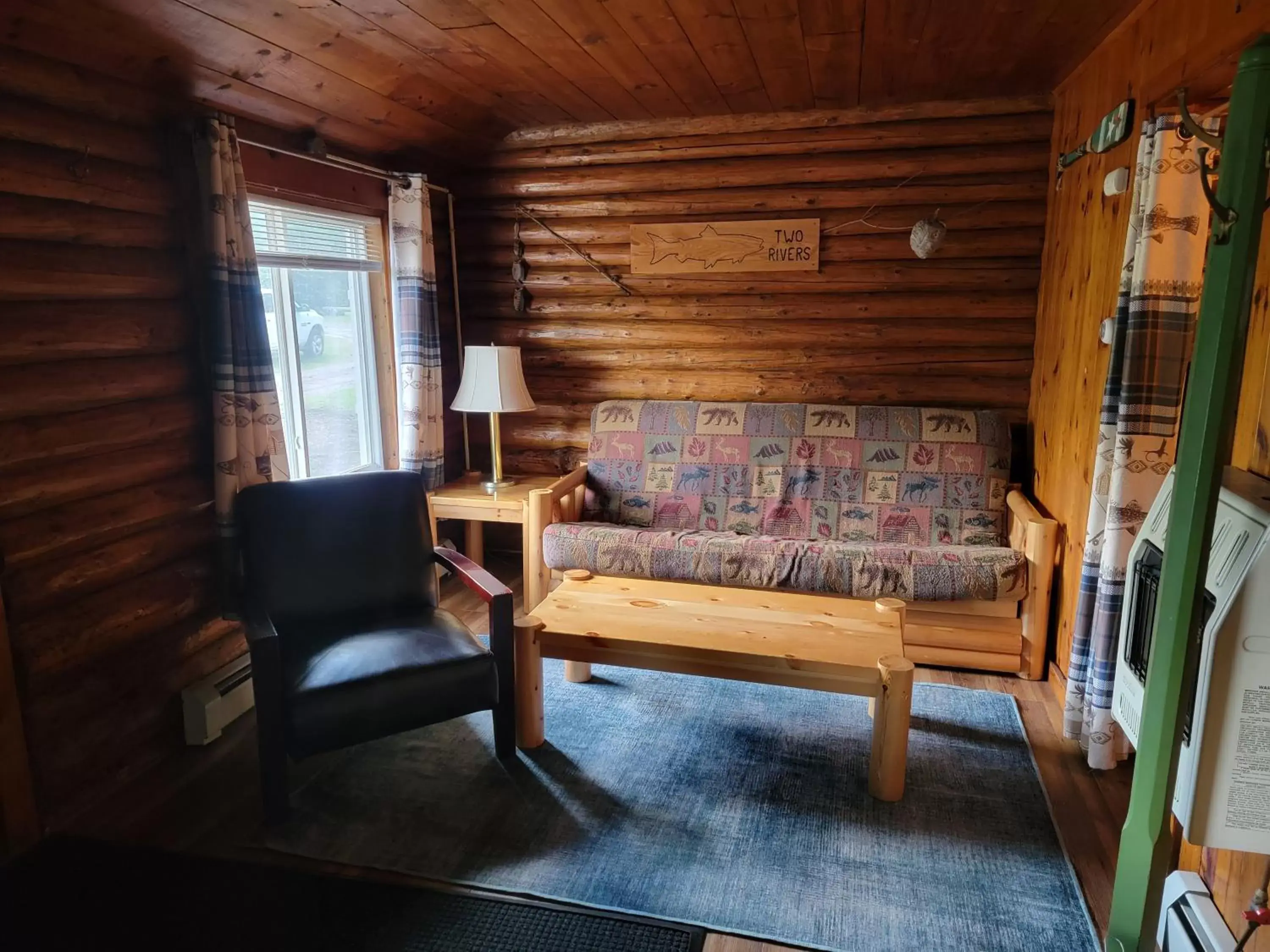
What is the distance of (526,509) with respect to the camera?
3.67m

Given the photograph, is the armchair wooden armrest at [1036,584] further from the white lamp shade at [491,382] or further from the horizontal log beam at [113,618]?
the horizontal log beam at [113,618]

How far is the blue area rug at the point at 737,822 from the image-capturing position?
75.3 inches

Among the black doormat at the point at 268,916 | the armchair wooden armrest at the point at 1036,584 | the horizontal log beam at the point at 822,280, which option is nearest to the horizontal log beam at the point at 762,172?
the horizontal log beam at the point at 822,280

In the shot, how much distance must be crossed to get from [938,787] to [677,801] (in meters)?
0.79

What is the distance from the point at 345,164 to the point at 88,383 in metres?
1.51

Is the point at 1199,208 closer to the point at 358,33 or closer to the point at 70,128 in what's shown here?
the point at 358,33

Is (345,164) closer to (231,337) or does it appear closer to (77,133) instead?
(231,337)

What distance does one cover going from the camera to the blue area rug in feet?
6.27

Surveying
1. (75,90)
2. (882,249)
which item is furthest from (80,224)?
(882,249)

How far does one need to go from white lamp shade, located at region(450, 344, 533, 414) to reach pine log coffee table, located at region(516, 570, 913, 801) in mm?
1137

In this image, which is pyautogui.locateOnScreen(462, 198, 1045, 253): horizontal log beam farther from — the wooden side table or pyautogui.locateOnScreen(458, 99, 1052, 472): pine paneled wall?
the wooden side table

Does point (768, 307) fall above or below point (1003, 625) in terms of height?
above

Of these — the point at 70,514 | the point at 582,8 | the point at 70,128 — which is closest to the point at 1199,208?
the point at 582,8

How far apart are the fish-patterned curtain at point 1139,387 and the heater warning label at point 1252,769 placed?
89 centimetres
